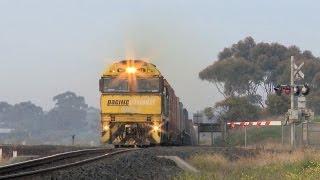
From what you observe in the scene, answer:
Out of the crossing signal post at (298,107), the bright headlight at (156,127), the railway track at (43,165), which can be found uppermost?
the crossing signal post at (298,107)

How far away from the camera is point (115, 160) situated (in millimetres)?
14977

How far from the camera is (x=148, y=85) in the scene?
25547mm

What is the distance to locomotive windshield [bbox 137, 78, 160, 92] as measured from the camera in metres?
25.4

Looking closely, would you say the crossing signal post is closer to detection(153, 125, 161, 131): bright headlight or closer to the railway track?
detection(153, 125, 161, 131): bright headlight

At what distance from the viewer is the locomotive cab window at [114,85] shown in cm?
2548

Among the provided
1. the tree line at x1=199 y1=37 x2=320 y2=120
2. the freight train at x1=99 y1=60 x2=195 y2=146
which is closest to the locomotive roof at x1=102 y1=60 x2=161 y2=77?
the freight train at x1=99 y1=60 x2=195 y2=146

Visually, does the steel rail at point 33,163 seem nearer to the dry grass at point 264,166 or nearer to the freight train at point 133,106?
the dry grass at point 264,166

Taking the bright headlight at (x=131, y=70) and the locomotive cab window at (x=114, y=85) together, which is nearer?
the locomotive cab window at (x=114, y=85)

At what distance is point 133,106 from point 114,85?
3.87ft

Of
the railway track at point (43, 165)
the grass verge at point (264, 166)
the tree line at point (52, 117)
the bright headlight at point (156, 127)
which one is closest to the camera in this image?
the railway track at point (43, 165)

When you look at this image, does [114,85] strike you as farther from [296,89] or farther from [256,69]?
[256,69]

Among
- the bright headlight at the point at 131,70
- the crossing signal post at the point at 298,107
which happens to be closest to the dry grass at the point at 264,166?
the crossing signal post at the point at 298,107

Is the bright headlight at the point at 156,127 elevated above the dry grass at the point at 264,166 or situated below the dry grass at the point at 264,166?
above

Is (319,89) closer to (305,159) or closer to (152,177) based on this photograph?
(305,159)
